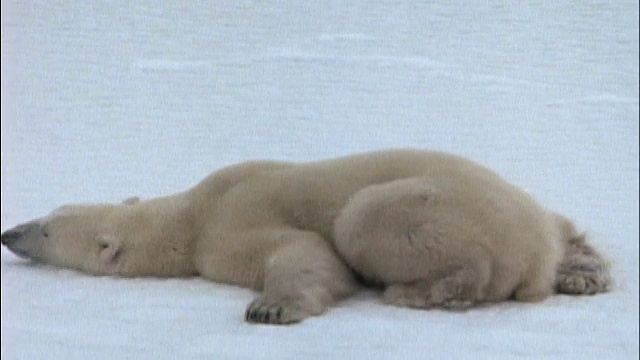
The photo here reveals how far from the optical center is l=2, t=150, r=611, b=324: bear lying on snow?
167 cm

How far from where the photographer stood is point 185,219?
1977mm

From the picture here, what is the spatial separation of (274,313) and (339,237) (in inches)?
8.8

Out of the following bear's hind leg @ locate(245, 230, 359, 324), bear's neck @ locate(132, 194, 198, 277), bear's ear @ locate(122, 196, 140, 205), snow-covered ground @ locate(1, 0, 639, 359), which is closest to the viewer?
snow-covered ground @ locate(1, 0, 639, 359)

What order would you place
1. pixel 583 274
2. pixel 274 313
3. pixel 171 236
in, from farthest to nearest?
pixel 171 236 < pixel 583 274 < pixel 274 313

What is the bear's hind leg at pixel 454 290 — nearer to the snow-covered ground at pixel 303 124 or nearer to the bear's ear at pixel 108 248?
the snow-covered ground at pixel 303 124

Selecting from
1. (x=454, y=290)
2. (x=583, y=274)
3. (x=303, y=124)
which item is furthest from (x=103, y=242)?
(x=583, y=274)

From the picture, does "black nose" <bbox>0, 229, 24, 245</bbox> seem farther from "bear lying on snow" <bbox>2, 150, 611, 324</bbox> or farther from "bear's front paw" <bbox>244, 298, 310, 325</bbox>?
"bear's front paw" <bbox>244, 298, 310, 325</bbox>

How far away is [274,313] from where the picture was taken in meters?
1.63

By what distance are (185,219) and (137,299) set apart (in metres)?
0.26

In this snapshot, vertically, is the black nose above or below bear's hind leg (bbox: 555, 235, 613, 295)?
below

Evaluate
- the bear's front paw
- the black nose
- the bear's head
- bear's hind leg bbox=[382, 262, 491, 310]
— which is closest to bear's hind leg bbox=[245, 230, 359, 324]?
the bear's front paw

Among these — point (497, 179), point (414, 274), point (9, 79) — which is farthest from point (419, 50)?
point (9, 79)

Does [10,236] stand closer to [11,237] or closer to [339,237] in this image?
[11,237]

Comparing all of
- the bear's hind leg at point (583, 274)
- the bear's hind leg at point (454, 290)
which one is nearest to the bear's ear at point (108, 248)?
the bear's hind leg at point (454, 290)
